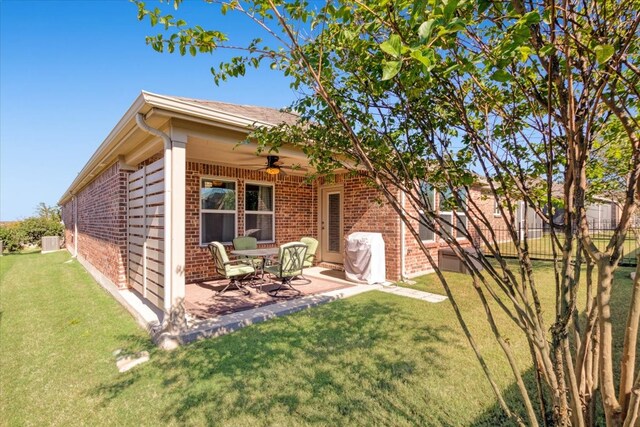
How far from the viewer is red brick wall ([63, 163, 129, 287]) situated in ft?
21.1

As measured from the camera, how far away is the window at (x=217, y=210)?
7645 millimetres

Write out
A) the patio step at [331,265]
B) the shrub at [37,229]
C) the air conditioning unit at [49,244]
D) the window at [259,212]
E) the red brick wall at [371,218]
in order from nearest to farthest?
the red brick wall at [371,218]
the window at [259,212]
the patio step at [331,265]
the air conditioning unit at [49,244]
the shrub at [37,229]

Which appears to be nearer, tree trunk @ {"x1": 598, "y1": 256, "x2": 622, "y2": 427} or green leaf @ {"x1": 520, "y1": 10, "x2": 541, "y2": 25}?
green leaf @ {"x1": 520, "y1": 10, "x2": 541, "y2": 25}

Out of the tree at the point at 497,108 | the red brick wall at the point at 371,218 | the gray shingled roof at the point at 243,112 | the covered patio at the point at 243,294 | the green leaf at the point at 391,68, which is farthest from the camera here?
the red brick wall at the point at 371,218

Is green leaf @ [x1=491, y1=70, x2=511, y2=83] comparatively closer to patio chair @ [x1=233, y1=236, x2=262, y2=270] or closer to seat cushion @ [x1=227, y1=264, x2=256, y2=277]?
seat cushion @ [x1=227, y1=264, x2=256, y2=277]

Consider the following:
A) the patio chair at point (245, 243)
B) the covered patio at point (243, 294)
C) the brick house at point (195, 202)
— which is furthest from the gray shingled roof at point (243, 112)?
the covered patio at point (243, 294)

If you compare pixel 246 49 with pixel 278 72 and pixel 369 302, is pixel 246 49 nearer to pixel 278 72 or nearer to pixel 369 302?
pixel 278 72

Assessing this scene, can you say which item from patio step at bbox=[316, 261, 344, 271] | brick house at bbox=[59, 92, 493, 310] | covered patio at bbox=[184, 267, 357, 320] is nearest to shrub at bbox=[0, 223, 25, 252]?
brick house at bbox=[59, 92, 493, 310]

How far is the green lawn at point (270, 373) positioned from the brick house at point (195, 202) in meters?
1.02

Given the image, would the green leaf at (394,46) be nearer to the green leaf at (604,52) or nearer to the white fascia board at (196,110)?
the green leaf at (604,52)

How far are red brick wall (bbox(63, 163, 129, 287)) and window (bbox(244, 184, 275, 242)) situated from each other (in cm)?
288

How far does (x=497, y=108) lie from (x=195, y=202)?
6.95 m

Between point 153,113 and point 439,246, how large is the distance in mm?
7640

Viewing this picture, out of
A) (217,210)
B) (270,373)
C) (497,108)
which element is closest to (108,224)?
(217,210)
